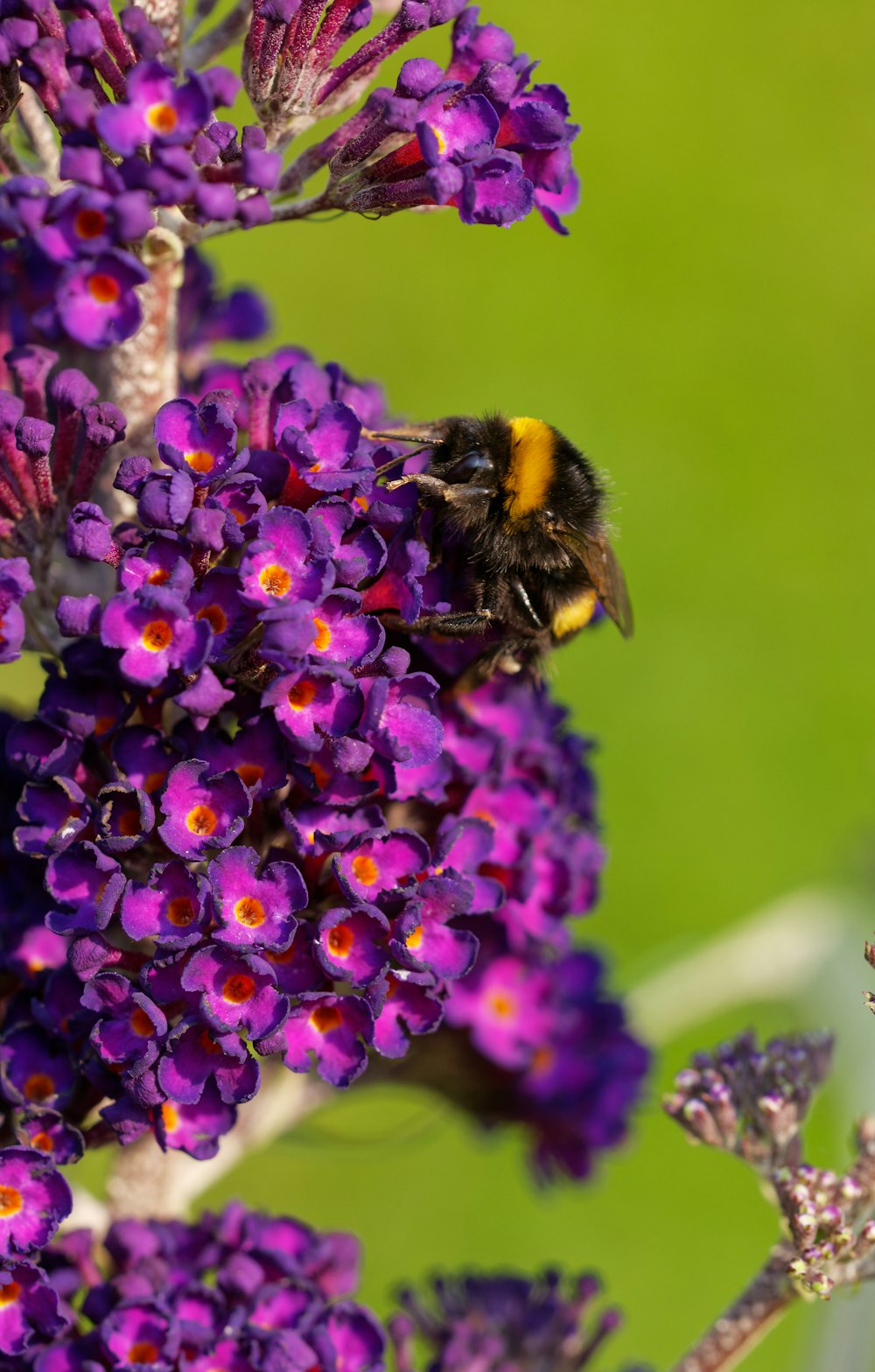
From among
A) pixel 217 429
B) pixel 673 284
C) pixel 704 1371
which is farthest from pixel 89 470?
pixel 673 284


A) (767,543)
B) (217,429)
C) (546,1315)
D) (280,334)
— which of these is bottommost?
(767,543)

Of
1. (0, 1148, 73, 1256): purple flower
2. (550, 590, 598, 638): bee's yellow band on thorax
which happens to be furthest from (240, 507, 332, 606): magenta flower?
(0, 1148, 73, 1256): purple flower

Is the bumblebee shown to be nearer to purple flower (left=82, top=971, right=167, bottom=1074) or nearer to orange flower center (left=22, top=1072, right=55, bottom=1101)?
purple flower (left=82, top=971, right=167, bottom=1074)

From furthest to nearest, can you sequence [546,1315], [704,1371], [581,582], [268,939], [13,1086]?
[546,1315], [581,582], [704,1371], [13,1086], [268,939]

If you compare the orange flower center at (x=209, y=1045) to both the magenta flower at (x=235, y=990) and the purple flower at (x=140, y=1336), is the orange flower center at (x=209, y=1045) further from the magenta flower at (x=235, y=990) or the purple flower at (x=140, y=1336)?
the purple flower at (x=140, y=1336)

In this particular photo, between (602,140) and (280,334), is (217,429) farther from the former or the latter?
(602,140)
